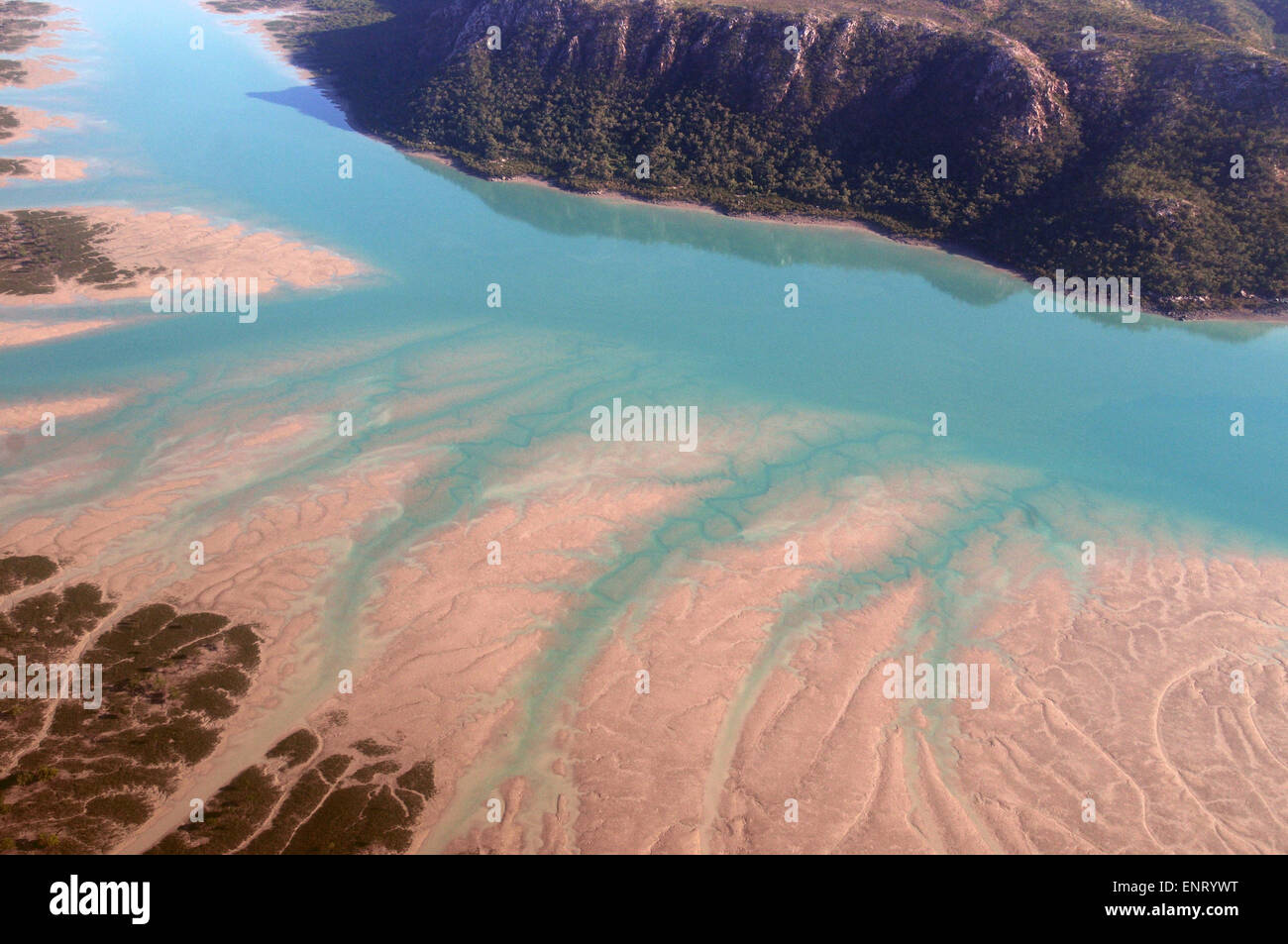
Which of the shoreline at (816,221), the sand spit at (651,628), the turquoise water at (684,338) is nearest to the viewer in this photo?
the sand spit at (651,628)

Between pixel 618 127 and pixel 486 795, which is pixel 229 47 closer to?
pixel 618 127

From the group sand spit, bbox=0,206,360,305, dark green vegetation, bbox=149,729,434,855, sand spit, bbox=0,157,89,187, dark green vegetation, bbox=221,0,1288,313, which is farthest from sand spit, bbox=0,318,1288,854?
sand spit, bbox=0,157,89,187

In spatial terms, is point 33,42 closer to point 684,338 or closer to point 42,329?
point 42,329

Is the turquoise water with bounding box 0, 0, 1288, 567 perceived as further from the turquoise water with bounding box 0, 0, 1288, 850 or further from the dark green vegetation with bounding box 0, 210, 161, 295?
the dark green vegetation with bounding box 0, 210, 161, 295

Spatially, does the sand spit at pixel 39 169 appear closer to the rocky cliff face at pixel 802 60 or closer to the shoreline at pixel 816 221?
the shoreline at pixel 816 221

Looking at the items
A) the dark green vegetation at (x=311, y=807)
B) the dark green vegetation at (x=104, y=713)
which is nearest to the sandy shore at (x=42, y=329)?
the dark green vegetation at (x=104, y=713)

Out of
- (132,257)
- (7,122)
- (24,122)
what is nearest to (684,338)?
(132,257)
